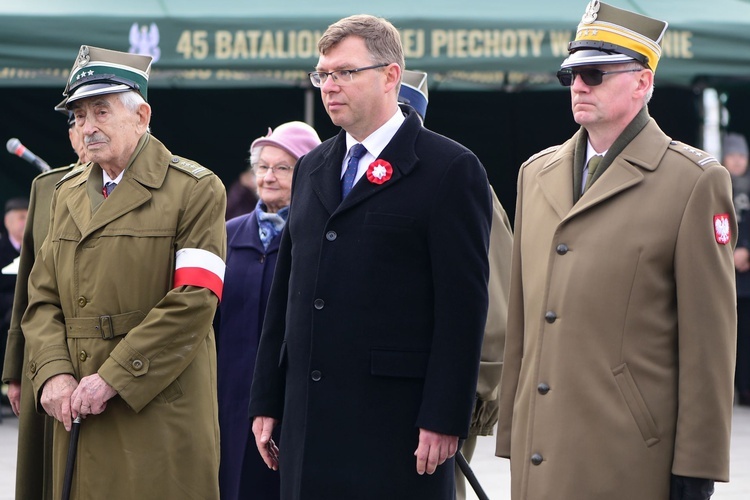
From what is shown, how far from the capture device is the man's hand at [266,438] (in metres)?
3.87

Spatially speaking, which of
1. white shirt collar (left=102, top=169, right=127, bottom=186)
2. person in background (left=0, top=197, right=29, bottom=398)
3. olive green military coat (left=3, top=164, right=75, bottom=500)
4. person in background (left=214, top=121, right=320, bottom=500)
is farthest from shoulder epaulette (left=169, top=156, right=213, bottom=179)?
person in background (left=0, top=197, right=29, bottom=398)

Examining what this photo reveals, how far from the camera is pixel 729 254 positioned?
11.2ft

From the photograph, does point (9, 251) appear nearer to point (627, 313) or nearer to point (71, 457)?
point (71, 457)

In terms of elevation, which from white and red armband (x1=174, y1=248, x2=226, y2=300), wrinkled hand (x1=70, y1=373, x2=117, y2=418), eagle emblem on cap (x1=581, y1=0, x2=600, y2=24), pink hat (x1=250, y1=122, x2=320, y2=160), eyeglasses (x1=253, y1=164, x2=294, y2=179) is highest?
eagle emblem on cap (x1=581, y1=0, x2=600, y2=24)

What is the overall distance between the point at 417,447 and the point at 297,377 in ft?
1.32

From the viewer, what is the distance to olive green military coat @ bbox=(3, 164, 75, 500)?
15.6ft

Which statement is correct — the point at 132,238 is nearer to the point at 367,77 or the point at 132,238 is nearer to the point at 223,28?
the point at 367,77

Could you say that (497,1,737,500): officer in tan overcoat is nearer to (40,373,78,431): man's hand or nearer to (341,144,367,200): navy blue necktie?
(341,144,367,200): navy blue necktie

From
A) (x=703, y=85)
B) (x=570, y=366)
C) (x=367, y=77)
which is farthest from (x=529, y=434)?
(x=703, y=85)

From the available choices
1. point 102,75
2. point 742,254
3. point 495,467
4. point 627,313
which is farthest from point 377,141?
point 742,254

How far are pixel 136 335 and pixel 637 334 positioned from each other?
64.6 inches

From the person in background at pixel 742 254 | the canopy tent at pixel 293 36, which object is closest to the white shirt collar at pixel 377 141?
the canopy tent at pixel 293 36

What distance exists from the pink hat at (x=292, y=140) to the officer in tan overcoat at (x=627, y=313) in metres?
1.98

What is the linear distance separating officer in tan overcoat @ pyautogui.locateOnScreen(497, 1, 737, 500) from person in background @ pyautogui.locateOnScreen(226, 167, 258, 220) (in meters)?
6.62
